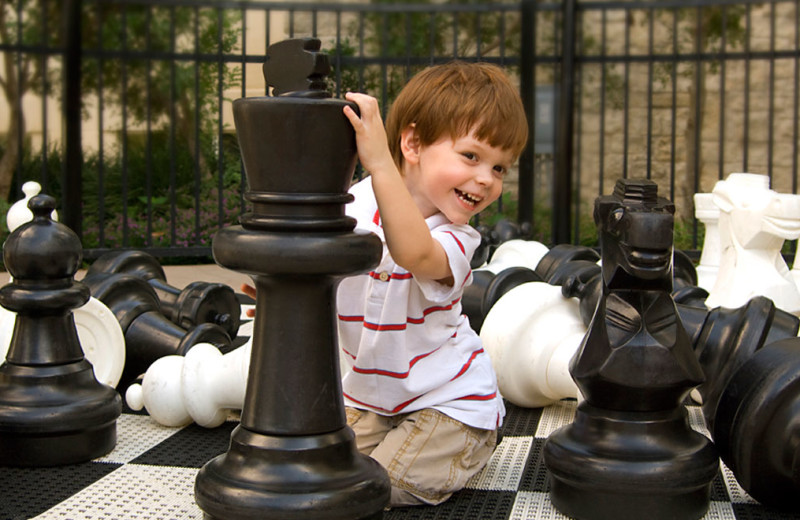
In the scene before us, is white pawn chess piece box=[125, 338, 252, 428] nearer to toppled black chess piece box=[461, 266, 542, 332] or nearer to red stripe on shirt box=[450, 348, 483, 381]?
red stripe on shirt box=[450, 348, 483, 381]

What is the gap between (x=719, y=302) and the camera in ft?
7.89

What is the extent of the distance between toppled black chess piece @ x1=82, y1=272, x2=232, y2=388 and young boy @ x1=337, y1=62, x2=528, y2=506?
661 mm

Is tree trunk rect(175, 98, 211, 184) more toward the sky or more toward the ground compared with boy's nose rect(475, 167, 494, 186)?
more toward the sky

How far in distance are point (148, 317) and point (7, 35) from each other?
19.2 feet

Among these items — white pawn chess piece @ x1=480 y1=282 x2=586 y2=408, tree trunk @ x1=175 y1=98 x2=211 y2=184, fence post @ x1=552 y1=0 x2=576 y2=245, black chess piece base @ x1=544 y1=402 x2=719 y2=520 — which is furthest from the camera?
tree trunk @ x1=175 y1=98 x2=211 y2=184

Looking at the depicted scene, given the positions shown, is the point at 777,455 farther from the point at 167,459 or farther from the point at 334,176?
the point at 167,459

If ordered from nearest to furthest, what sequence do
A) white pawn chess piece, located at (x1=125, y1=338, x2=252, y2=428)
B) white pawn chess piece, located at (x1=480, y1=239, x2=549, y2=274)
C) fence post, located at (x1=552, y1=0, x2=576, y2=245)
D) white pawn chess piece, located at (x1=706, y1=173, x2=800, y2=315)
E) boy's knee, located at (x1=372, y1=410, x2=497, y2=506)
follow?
boy's knee, located at (x1=372, y1=410, x2=497, y2=506), white pawn chess piece, located at (x1=125, y1=338, x2=252, y2=428), white pawn chess piece, located at (x1=706, y1=173, x2=800, y2=315), white pawn chess piece, located at (x1=480, y1=239, x2=549, y2=274), fence post, located at (x1=552, y1=0, x2=576, y2=245)

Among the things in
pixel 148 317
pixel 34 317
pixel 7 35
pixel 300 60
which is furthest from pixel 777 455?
pixel 7 35

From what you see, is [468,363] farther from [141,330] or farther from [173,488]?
[141,330]

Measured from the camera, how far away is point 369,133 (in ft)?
4.05

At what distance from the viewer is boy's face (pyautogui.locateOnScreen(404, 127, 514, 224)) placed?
1.58 m

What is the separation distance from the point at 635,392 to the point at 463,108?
0.52 m

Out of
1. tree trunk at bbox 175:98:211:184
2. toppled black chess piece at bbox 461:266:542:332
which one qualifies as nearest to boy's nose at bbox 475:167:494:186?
toppled black chess piece at bbox 461:266:542:332

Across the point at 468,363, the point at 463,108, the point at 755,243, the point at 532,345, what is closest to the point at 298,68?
the point at 463,108
